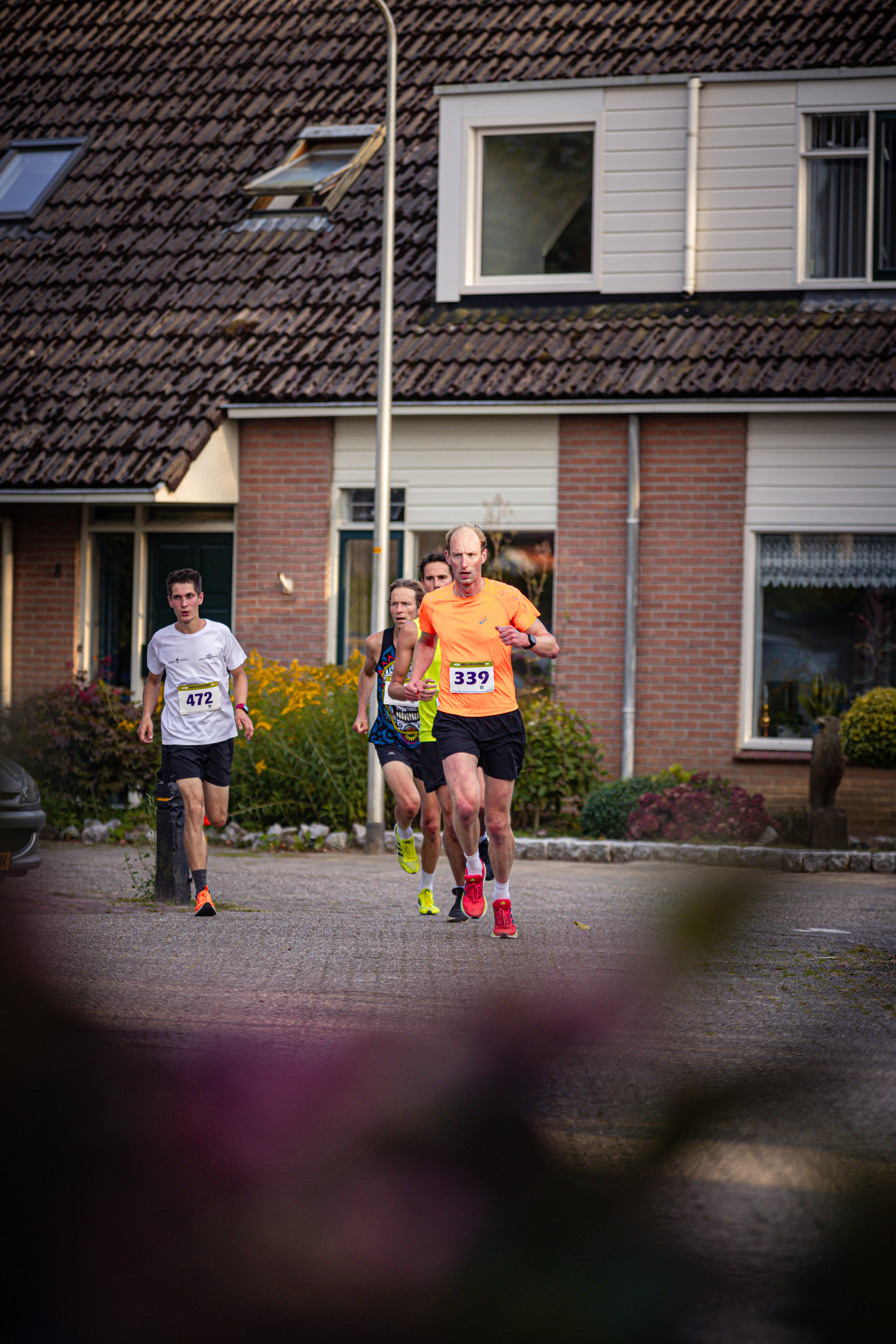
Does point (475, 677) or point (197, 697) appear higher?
point (475, 677)

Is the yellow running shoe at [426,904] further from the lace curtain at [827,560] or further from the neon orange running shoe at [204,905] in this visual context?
the lace curtain at [827,560]

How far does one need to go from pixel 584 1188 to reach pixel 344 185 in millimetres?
16120

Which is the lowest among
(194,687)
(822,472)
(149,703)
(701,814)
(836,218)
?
(149,703)

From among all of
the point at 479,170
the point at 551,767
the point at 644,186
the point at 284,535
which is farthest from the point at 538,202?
the point at 551,767

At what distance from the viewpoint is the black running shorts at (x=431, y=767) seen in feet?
28.3

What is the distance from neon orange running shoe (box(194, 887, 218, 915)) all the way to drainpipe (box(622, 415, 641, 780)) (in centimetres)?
598

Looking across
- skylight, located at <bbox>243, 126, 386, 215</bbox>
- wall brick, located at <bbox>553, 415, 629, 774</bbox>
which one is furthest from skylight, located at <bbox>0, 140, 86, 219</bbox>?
wall brick, located at <bbox>553, 415, 629, 774</bbox>

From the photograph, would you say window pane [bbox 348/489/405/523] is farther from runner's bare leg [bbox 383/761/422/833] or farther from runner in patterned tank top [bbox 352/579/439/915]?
runner's bare leg [bbox 383/761/422/833]

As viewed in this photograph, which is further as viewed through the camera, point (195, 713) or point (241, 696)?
point (241, 696)

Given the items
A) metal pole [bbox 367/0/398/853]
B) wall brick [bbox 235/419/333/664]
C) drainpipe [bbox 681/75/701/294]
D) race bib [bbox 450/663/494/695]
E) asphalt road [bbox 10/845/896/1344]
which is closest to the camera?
asphalt road [bbox 10/845/896/1344]

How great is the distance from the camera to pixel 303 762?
12.7 meters

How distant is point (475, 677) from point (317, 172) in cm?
973

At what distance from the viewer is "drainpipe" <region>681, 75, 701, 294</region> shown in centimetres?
1398

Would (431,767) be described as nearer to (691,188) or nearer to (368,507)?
(368,507)
